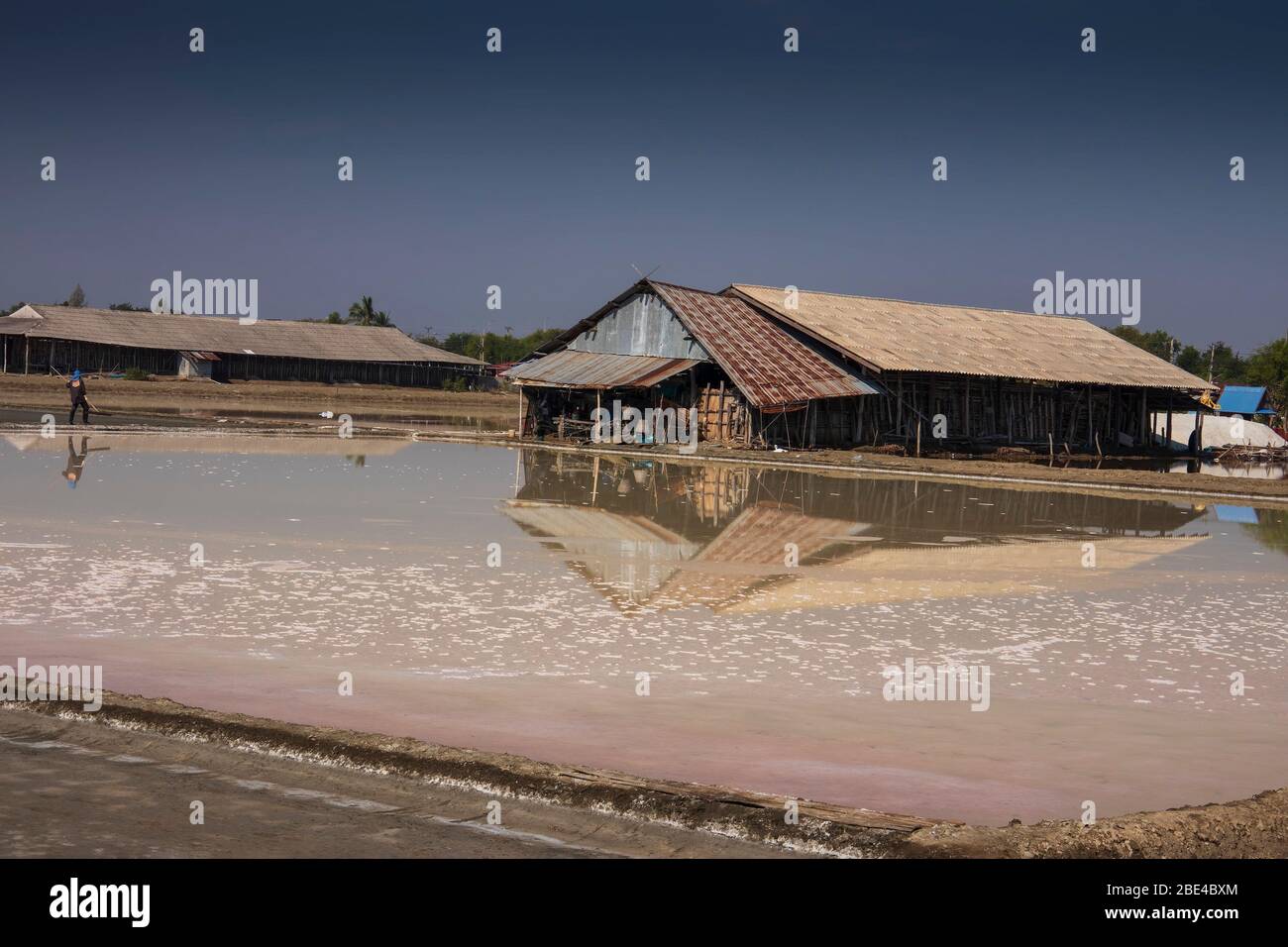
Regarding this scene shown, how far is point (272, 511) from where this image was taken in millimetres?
16266

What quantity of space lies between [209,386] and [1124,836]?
57.5 meters

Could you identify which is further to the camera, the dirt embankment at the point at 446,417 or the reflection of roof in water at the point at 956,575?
the dirt embankment at the point at 446,417

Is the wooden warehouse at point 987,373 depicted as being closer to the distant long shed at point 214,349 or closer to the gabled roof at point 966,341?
the gabled roof at point 966,341

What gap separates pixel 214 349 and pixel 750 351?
36119 millimetres

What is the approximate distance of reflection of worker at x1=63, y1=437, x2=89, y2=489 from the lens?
19467 mm

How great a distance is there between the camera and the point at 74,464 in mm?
22297

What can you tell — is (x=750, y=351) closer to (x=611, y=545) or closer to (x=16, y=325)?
(x=611, y=545)

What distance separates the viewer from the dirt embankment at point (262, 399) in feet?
155

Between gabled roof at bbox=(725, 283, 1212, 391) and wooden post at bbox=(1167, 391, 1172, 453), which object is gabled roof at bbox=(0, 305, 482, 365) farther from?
wooden post at bbox=(1167, 391, 1172, 453)

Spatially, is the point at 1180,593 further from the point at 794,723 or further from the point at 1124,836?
the point at 1124,836

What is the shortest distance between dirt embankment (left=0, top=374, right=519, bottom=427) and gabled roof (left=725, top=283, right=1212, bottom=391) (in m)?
16.4

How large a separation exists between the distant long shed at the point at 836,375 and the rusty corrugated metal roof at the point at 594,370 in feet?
0.26

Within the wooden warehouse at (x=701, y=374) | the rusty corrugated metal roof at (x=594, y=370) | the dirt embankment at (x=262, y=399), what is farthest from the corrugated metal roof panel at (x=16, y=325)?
the wooden warehouse at (x=701, y=374)
